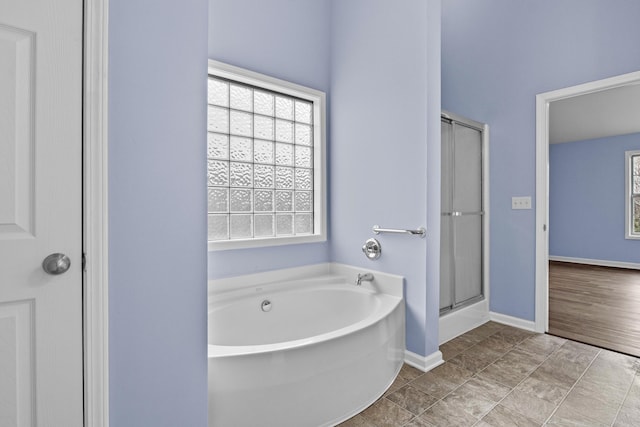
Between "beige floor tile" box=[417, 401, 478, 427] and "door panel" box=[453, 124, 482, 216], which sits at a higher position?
"door panel" box=[453, 124, 482, 216]

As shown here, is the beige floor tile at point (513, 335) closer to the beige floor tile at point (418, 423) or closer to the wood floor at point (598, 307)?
the wood floor at point (598, 307)

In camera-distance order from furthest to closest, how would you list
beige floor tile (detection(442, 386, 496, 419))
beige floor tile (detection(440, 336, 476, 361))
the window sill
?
beige floor tile (detection(440, 336, 476, 361)) → the window sill → beige floor tile (detection(442, 386, 496, 419))

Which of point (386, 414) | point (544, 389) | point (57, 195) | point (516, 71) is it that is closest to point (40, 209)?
point (57, 195)

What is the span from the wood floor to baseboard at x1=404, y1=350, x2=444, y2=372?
1.27m

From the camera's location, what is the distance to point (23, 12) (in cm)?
83

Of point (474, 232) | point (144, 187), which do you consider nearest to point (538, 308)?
point (474, 232)

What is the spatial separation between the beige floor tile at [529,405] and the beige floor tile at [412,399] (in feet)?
1.28

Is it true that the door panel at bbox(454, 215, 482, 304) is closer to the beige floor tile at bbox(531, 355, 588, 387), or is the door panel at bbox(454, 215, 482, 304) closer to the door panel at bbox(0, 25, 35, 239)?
the beige floor tile at bbox(531, 355, 588, 387)

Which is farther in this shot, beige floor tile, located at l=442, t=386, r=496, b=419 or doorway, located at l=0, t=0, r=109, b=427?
beige floor tile, located at l=442, t=386, r=496, b=419

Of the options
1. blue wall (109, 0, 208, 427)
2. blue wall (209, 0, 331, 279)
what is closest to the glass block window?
blue wall (209, 0, 331, 279)

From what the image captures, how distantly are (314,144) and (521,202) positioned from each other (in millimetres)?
1894

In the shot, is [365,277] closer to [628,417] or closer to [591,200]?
[628,417]

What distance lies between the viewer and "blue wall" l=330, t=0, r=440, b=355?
6.96 ft

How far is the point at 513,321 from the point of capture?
115 inches
